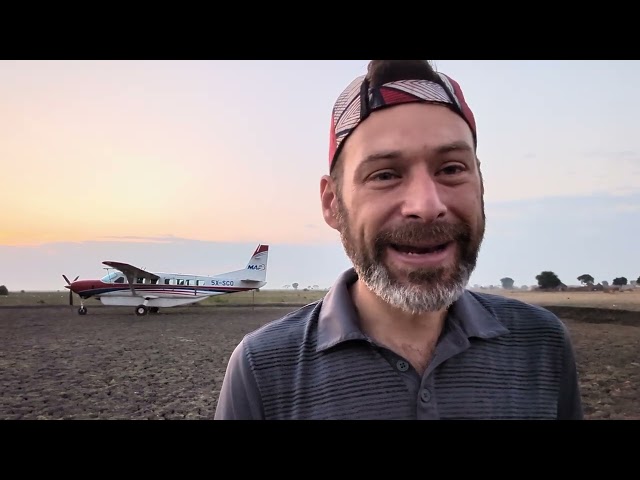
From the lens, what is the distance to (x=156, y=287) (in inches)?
831

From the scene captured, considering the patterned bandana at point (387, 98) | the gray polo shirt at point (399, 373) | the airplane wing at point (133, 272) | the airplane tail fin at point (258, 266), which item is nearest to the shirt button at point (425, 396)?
the gray polo shirt at point (399, 373)

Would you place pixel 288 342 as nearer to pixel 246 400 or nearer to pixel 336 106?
pixel 246 400

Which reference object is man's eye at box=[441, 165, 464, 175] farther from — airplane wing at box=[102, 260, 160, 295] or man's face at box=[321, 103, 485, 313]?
airplane wing at box=[102, 260, 160, 295]

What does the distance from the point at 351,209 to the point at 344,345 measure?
0.37 metres

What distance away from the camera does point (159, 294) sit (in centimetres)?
2116

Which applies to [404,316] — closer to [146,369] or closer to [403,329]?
[403,329]

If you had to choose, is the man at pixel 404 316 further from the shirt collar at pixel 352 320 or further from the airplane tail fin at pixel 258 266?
the airplane tail fin at pixel 258 266

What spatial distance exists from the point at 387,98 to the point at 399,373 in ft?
2.26

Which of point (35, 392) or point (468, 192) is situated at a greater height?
point (468, 192)

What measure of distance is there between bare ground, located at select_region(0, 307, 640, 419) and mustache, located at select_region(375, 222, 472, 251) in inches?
177

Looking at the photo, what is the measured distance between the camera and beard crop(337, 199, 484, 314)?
3.40 feet

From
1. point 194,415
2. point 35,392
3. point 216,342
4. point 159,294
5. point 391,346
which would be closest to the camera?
point 391,346
